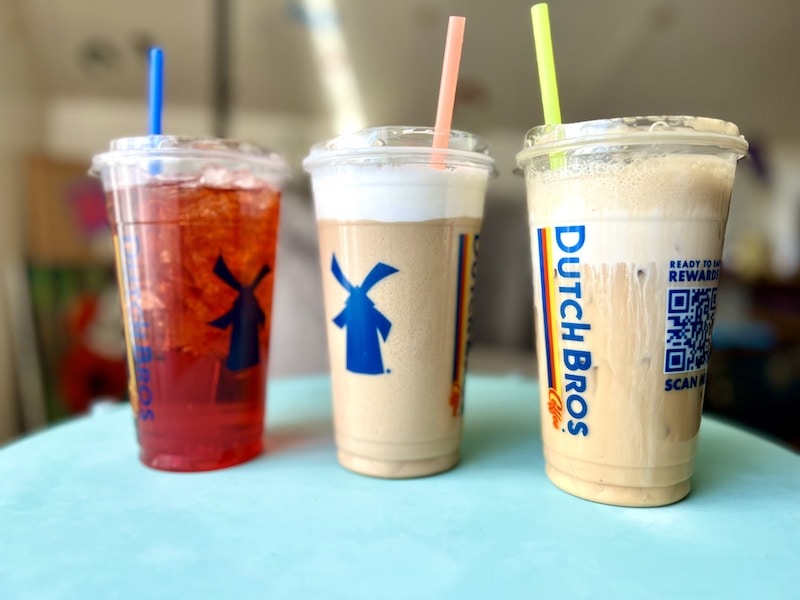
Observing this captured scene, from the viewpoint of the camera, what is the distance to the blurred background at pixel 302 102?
196cm

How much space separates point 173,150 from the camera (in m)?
0.63

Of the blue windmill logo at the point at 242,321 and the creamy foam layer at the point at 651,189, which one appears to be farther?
the blue windmill logo at the point at 242,321

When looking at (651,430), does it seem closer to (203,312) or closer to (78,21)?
(203,312)

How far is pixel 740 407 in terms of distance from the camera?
2.34 meters

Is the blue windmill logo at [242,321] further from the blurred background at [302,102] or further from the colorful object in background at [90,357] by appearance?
the colorful object in background at [90,357]

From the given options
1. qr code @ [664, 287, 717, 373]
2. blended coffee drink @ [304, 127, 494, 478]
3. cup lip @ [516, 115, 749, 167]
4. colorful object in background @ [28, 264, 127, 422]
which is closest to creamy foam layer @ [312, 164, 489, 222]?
blended coffee drink @ [304, 127, 494, 478]

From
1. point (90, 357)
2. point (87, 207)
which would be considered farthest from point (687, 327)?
point (87, 207)

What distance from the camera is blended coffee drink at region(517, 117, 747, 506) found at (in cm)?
52

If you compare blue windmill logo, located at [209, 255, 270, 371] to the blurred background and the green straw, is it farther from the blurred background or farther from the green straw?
the blurred background

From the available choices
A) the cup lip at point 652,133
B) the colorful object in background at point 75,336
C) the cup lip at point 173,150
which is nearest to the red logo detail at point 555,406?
the cup lip at point 652,133

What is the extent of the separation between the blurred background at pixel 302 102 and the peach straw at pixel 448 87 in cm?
116

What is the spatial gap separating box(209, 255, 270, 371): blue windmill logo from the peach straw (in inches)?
9.6

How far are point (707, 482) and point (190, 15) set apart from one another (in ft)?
6.73

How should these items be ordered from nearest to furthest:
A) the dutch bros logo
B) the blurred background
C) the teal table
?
the teal table < the dutch bros logo < the blurred background
